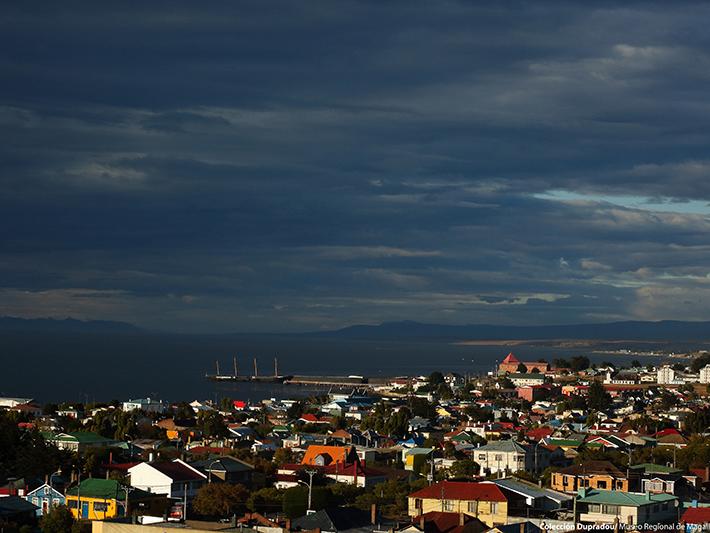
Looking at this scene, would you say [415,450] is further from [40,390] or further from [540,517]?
[40,390]

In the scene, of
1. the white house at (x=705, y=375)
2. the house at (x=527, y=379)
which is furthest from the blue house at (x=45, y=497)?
the white house at (x=705, y=375)

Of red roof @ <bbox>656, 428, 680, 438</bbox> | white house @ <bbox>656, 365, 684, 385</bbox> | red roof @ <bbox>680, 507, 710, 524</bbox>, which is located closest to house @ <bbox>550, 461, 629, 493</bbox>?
red roof @ <bbox>680, 507, 710, 524</bbox>

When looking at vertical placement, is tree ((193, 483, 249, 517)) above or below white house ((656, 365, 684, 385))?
below

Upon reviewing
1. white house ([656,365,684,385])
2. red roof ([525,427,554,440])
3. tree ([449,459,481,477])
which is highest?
white house ([656,365,684,385])

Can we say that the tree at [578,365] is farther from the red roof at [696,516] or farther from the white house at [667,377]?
the red roof at [696,516]

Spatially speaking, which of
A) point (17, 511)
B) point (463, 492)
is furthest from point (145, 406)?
point (463, 492)

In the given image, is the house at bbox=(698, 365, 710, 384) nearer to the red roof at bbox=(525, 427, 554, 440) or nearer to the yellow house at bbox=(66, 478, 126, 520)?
the red roof at bbox=(525, 427, 554, 440)

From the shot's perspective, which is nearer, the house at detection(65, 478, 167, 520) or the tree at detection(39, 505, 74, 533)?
the tree at detection(39, 505, 74, 533)

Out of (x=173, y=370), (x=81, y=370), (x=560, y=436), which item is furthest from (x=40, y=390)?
(x=560, y=436)
